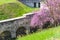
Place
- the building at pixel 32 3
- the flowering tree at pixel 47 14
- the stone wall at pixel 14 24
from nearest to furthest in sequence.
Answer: the flowering tree at pixel 47 14, the stone wall at pixel 14 24, the building at pixel 32 3

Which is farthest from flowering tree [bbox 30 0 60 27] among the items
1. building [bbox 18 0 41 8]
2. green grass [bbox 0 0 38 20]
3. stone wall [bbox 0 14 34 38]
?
building [bbox 18 0 41 8]

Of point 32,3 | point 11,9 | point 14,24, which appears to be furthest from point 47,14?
point 32,3

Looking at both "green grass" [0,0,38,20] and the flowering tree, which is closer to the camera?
the flowering tree

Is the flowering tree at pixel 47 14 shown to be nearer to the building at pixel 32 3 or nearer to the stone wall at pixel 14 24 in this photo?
the stone wall at pixel 14 24

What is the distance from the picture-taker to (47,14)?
29.6 meters

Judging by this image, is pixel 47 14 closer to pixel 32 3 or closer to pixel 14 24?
pixel 14 24

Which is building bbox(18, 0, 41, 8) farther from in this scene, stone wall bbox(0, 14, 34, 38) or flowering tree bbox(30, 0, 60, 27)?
flowering tree bbox(30, 0, 60, 27)

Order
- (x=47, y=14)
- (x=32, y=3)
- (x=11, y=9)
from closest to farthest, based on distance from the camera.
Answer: (x=47, y=14)
(x=11, y=9)
(x=32, y=3)

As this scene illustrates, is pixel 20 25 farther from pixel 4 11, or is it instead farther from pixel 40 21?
pixel 4 11

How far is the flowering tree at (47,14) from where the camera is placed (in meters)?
26.8

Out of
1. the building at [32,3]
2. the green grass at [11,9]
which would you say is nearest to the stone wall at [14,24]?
the green grass at [11,9]

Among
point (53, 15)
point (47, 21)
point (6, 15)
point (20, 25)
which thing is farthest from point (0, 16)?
point (53, 15)

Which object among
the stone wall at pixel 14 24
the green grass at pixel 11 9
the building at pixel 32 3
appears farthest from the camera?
the building at pixel 32 3

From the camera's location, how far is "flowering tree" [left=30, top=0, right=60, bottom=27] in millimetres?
26806
